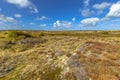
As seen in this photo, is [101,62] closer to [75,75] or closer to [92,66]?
[92,66]

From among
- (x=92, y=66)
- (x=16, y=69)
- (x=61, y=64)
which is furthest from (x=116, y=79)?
(x=16, y=69)

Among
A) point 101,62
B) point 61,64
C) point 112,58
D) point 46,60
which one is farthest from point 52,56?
point 112,58

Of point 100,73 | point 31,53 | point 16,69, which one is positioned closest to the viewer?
point 100,73

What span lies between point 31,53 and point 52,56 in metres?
3.82

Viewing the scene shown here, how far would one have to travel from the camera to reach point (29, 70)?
17844 millimetres

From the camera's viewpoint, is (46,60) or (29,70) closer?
(29,70)

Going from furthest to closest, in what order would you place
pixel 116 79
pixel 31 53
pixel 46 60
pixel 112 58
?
pixel 31 53, pixel 112 58, pixel 46 60, pixel 116 79

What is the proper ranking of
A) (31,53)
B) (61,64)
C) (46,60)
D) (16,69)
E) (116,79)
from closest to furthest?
(116,79) < (16,69) < (61,64) < (46,60) < (31,53)

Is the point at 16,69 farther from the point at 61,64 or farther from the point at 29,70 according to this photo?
the point at 61,64

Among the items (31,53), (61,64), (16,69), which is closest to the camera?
(16,69)

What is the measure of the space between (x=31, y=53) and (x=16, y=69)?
656 cm

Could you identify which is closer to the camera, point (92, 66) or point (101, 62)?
point (92, 66)

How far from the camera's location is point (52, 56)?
23.2 meters

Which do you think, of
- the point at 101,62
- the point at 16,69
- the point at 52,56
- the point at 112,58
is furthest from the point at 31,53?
the point at 112,58
